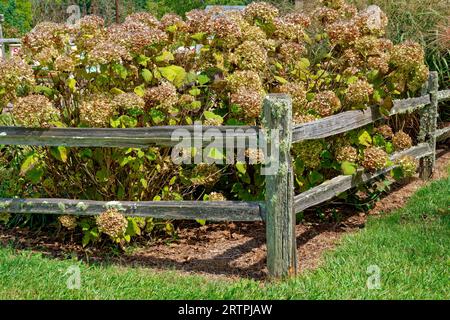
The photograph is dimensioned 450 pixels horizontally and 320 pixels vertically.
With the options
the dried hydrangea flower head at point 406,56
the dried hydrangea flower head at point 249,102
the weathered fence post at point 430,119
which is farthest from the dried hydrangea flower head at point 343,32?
the weathered fence post at point 430,119

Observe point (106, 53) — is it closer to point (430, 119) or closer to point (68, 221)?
point (68, 221)

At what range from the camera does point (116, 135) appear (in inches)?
186

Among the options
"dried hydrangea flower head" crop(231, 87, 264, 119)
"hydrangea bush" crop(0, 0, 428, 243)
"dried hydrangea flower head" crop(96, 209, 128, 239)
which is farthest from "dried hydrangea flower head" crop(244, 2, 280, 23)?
"dried hydrangea flower head" crop(96, 209, 128, 239)

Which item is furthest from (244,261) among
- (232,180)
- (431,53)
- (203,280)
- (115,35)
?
(431,53)

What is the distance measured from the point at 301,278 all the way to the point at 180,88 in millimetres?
1855

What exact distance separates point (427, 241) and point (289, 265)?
4.50 feet

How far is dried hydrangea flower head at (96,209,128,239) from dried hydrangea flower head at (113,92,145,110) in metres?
0.76

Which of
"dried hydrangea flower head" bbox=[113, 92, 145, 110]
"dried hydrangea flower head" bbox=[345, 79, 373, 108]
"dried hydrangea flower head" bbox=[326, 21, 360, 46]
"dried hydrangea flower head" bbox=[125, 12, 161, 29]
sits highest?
"dried hydrangea flower head" bbox=[125, 12, 161, 29]

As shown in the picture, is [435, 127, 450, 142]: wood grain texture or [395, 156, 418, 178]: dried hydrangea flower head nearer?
[395, 156, 418, 178]: dried hydrangea flower head

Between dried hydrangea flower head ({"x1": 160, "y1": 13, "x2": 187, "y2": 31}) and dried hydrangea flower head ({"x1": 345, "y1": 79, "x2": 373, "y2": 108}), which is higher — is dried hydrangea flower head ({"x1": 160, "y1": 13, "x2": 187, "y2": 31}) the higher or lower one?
the higher one

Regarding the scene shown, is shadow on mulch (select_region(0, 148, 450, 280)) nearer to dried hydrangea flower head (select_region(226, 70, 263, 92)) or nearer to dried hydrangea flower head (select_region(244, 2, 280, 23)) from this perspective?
dried hydrangea flower head (select_region(226, 70, 263, 92))

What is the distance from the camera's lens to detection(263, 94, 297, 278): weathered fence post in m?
4.40

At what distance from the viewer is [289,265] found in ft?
14.7

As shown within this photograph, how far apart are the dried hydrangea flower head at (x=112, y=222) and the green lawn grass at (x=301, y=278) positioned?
268 millimetres
